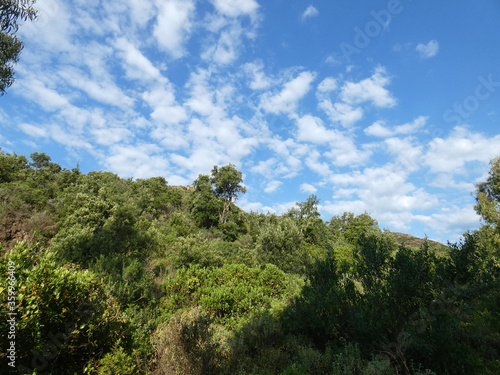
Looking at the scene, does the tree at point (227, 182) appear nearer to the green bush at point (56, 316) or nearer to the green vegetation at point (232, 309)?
the green vegetation at point (232, 309)

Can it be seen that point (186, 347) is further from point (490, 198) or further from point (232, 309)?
point (490, 198)

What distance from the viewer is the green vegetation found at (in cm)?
578

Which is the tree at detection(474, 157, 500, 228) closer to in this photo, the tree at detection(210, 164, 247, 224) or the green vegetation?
the green vegetation

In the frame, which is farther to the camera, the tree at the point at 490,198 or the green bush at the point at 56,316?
the tree at the point at 490,198

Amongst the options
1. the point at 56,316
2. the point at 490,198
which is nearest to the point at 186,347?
the point at 56,316

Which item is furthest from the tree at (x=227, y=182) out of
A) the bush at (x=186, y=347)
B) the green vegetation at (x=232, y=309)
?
the bush at (x=186, y=347)

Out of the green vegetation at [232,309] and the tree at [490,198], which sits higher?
the tree at [490,198]

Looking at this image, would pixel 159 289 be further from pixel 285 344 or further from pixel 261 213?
pixel 261 213

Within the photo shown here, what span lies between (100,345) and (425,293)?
1242 centimetres

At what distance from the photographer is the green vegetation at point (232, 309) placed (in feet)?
19.0

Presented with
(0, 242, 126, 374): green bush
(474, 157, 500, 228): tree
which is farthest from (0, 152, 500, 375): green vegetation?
(474, 157, 500, 228): tree

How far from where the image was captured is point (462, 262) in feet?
33.4

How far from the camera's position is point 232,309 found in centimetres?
1320

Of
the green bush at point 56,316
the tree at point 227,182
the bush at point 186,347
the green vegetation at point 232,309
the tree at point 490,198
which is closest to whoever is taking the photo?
the green bush at point 56,316
